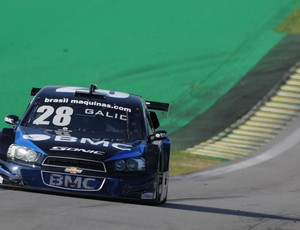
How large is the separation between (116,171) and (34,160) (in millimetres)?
888

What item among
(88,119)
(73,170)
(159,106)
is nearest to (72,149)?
(73,170)

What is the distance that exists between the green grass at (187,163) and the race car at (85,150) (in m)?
7.86

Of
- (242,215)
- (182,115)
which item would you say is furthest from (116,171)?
(182,115)

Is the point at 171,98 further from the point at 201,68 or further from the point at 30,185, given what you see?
the point at 30,185

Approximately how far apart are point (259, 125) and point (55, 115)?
43.1 feet

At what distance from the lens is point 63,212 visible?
972 cm

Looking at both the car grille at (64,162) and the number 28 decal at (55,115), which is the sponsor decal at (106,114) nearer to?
the number 28 decal at (55,115)

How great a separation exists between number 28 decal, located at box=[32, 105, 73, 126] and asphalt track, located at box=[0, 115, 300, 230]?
37.8 inches

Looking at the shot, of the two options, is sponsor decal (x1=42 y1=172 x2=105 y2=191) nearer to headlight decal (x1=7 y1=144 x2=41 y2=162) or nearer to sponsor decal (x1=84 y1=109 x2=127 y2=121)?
headlight decal (x1=7 y1=144 x2=41 y2=162)

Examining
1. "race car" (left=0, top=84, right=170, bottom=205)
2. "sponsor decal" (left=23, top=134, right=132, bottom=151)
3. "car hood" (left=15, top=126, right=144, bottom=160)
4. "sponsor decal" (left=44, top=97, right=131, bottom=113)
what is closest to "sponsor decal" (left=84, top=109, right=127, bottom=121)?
"race car" (left=0, top=84, right=170, bottom=205)

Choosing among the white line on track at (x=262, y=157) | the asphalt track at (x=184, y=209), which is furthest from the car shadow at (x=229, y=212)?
the white line on track at (x=262, y=157)

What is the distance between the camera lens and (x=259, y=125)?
2436 centimetres

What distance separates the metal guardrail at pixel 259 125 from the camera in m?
22.7

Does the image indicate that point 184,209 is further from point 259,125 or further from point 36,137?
point 259,125
